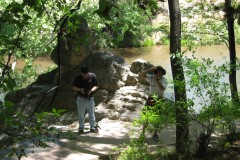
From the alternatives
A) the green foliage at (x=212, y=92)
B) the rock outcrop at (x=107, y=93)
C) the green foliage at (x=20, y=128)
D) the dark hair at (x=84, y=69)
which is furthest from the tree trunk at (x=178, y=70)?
the rock outcrop at (x=107, y=93)

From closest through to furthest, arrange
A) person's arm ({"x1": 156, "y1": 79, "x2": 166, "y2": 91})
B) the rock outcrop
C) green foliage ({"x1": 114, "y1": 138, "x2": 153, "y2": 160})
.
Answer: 1. green foliage ({"x1": 114, "y1": 138, "x2": 153, "y2": 160})
2. person's arm ({"x1": 156, "y1": 79, "x2": 166, "y2": 91})
3. the rock outcrop

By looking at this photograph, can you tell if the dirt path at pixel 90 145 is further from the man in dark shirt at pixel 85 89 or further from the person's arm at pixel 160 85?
the person's arm at pixel 160 85

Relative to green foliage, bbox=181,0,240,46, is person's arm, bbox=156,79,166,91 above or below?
below

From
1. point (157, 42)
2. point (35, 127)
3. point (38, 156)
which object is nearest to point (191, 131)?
point (38, 156)

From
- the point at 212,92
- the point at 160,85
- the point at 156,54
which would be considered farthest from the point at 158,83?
the point at 156,54

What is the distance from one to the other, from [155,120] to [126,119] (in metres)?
4.57

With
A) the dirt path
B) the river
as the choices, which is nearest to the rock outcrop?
the dirt path

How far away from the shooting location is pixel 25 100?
11.0 meters

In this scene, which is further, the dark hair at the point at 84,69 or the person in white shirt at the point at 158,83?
the dark hair at the point at 84,69

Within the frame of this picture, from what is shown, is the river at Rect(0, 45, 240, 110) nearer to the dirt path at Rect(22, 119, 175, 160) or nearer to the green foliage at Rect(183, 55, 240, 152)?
the dirt path at Rect(22, 119, 175, 160)

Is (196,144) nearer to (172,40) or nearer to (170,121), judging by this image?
(170,121)

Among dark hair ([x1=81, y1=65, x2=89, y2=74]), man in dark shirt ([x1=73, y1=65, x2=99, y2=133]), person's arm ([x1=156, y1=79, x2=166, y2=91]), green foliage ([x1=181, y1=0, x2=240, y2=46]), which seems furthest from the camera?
green foliage ([x1=181, y1=0, x2=240, y2=46])

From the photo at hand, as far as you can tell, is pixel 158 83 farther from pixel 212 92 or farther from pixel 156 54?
pixel 156 54

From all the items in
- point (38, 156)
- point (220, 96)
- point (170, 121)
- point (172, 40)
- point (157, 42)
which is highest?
point (157, 42)
